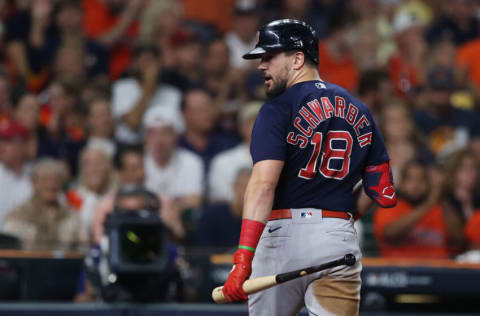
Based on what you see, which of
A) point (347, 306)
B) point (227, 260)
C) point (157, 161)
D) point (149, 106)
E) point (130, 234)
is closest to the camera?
point (347, 306)

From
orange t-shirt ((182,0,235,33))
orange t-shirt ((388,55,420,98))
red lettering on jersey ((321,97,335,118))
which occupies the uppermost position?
orange t-shirt ((182,0,235,33))

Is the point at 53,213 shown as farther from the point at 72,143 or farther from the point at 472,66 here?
the point at 472,66

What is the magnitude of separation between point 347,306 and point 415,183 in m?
3.73

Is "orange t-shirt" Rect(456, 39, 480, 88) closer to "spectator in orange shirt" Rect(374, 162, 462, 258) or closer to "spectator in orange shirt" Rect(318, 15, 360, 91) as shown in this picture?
"spectator in orange shirt" Rect(318, 15, 360, 91)

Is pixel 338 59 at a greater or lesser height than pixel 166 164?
greater

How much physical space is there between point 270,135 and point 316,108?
0.25m

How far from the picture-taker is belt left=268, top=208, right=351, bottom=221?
12.5 feet

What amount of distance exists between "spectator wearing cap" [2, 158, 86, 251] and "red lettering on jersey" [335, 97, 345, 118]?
3314 millimetres

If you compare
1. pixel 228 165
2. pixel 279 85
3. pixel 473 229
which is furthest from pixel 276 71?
pixel 228 165

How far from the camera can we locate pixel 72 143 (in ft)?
27.8

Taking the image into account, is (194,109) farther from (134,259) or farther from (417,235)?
(134,259)

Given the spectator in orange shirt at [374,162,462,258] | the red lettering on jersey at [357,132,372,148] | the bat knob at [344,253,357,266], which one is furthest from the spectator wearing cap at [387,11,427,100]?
the bat knob at [344,253,357,266]

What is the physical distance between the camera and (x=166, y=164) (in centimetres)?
824

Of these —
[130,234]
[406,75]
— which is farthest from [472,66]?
[130,234]
